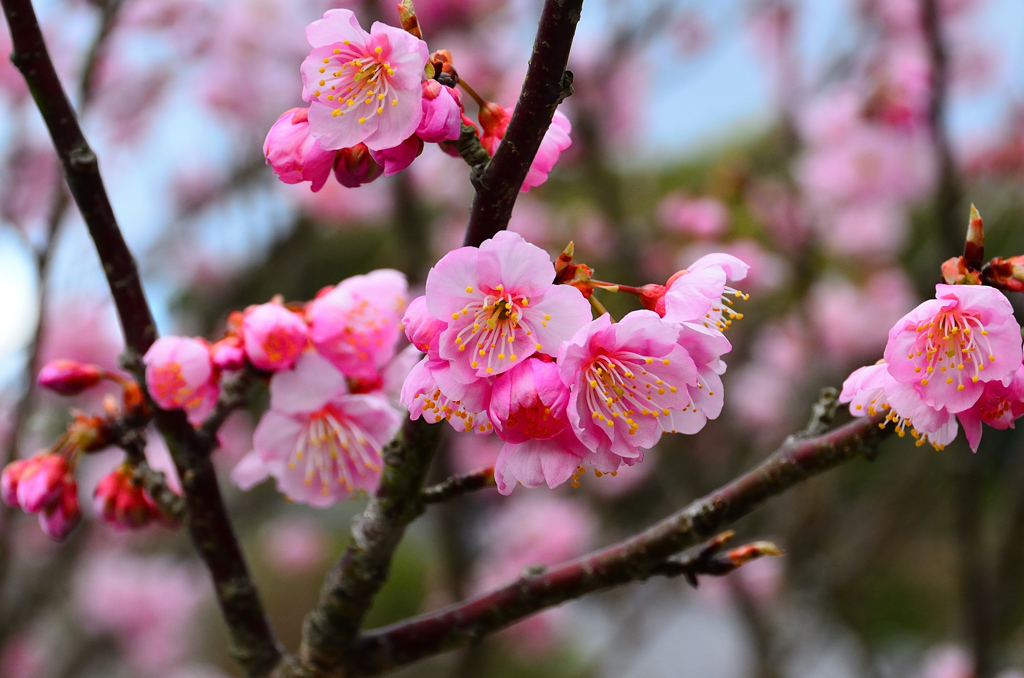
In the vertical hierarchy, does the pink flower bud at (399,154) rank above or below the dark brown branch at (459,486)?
above

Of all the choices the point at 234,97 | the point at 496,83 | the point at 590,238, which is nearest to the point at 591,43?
→ the point at 496,83

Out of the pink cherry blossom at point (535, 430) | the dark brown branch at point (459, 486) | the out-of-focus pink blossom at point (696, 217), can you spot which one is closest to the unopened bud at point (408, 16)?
the pink cherry blossom at point (535, 430)

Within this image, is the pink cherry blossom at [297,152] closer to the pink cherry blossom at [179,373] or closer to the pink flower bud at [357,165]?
the pink flower bud at [357,165]

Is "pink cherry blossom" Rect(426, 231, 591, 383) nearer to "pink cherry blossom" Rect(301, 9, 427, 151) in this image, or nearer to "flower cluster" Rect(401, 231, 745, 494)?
"flower cluster" Rect(401, 231, 745, 494)

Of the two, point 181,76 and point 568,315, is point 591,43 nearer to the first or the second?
point 181,76

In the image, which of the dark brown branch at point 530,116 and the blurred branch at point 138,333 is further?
the blurred branch at point 138,333

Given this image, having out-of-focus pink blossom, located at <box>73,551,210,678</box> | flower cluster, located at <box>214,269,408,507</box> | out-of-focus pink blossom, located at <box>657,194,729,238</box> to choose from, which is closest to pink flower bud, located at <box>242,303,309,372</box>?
flower cluster, located at <box>214,269,408,507</box>
